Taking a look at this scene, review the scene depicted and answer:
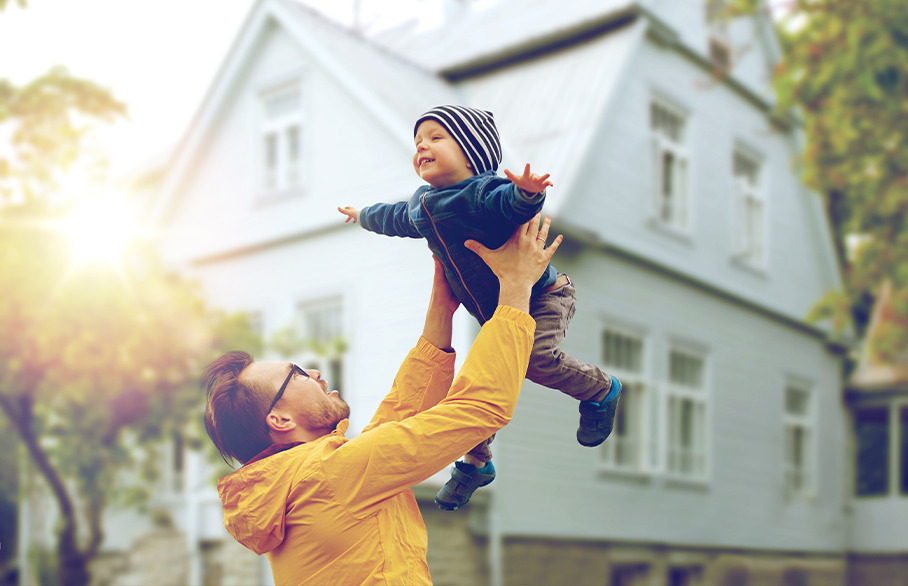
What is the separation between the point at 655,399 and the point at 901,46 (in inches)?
204

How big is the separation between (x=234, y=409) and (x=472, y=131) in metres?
0.87

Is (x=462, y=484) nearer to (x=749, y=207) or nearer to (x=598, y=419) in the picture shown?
(x=598, y=419)

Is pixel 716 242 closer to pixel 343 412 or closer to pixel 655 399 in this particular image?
pixel 655 399

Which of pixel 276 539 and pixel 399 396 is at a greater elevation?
pixel 399 396

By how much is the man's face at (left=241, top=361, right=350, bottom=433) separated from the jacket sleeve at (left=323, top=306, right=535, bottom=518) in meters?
0.30

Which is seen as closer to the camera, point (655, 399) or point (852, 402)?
point (655, 399)

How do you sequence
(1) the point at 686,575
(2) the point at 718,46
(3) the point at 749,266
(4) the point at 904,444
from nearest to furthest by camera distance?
(1) the point at 686,575 → (2) the point at 718,46 → (3) the point at 749,266 → (4) the point at 904,444

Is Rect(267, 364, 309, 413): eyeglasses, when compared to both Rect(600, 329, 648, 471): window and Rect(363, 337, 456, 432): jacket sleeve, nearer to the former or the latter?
Rect(363, 337, 456, 432): jacket sleeve

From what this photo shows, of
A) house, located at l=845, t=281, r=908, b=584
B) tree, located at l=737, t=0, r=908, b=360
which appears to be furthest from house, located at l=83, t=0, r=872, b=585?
house, located at l=845, t=281, r=908, b=584

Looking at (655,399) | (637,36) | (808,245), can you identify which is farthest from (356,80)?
(808,245)

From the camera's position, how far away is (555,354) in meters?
2.30

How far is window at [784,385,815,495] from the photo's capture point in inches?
666

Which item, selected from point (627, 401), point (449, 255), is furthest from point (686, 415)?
point (449, 255)

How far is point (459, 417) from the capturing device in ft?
6.95
